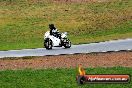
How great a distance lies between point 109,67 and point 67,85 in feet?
12.1

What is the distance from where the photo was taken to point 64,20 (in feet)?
157

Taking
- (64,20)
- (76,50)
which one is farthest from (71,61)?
(64,20)

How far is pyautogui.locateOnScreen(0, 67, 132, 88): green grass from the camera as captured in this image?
20.7 metres

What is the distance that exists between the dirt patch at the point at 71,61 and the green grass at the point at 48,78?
1.30 meters

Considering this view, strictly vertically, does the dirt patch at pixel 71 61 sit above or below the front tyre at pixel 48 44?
above

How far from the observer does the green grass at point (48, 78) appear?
817 inches

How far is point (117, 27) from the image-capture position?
43.8m

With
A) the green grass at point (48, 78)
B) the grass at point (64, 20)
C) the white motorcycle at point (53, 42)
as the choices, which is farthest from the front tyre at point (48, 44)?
the green grass at point (48, 78)

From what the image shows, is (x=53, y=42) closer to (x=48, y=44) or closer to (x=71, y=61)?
(x=48, y=44)

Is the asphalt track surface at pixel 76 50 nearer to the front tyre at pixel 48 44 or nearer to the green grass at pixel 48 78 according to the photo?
the front tyre at pixel 48 44

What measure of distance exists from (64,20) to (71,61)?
22637 millimetres

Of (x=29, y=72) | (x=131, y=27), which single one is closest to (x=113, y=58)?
(x=29, y=72)

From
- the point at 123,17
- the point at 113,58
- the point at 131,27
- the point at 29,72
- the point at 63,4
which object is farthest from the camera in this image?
the point at 63,4

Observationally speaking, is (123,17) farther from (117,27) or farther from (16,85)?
(16,85)
